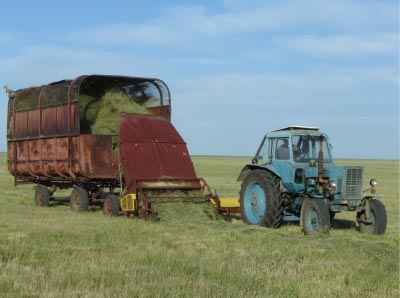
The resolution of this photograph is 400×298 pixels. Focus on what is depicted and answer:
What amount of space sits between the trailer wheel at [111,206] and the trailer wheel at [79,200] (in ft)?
3.85

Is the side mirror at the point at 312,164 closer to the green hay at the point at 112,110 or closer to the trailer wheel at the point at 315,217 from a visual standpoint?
the trailer wheel at the point at 315,217

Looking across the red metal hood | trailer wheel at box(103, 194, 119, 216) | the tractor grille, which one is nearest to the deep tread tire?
the tractor grille

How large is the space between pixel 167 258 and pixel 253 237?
8.69ft

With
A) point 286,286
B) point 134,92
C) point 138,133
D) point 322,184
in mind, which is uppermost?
point 134,92

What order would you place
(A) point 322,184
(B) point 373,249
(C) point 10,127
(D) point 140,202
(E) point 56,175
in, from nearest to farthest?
1. (B) point 373,249
2. (A) point 322,184
3. (D) point 140,202
4. (E) point 56,175
5. (C) point 10,127

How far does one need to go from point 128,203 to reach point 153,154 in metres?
1.78

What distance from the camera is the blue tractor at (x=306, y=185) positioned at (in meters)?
11.9

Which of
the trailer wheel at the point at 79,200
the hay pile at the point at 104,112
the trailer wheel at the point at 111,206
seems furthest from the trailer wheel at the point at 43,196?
the trailer wheel at the point at 111,206

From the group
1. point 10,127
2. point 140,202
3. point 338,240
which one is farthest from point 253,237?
point 10,127

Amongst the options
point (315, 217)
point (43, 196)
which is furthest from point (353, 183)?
point (43, 196)

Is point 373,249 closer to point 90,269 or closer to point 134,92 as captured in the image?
point 90,269

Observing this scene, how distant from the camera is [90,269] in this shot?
7586 millimetres

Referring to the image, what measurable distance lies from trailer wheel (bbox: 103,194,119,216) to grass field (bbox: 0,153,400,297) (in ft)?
4.94

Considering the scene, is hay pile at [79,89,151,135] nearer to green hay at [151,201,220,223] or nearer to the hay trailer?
the hay trailer
